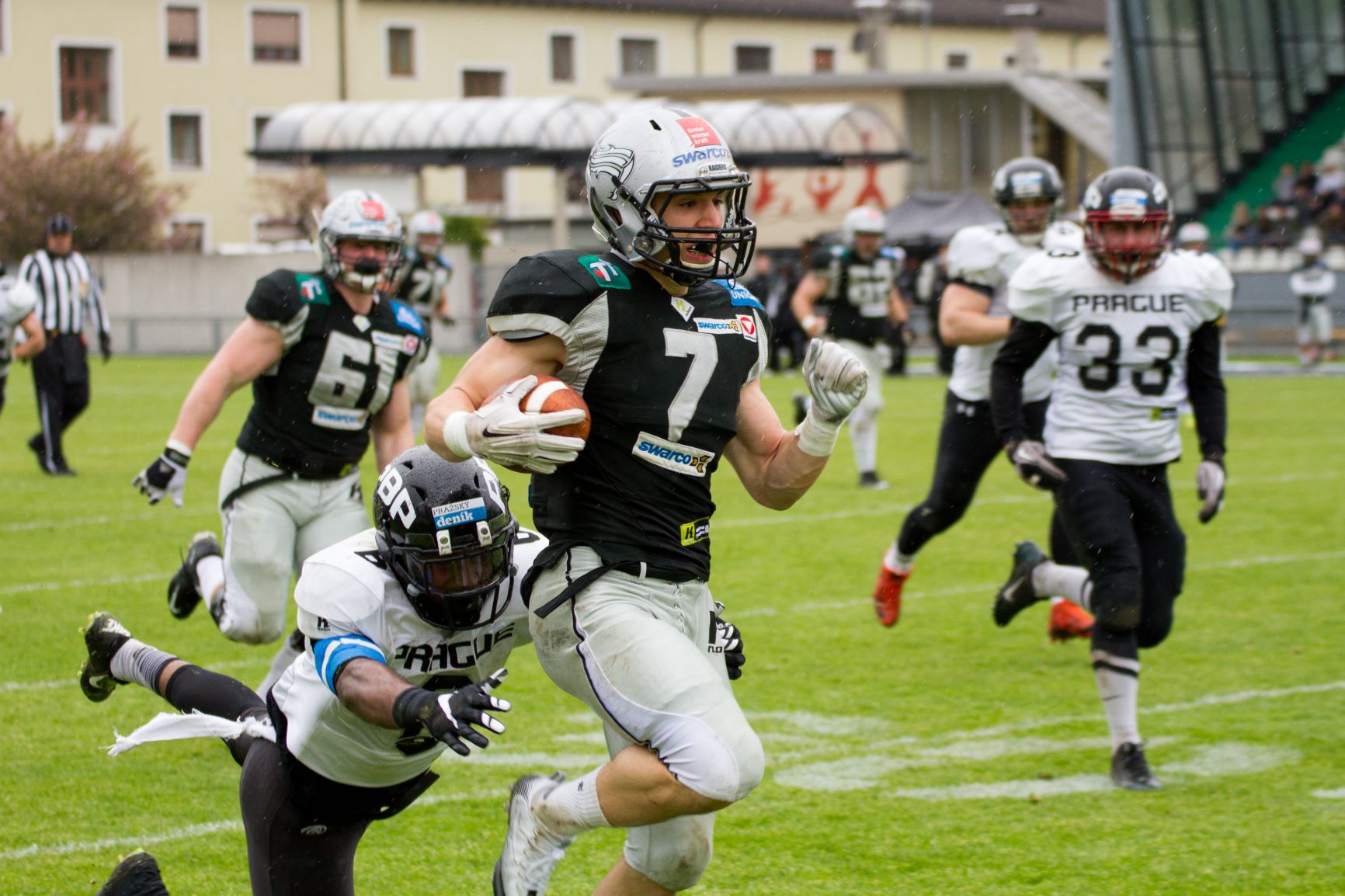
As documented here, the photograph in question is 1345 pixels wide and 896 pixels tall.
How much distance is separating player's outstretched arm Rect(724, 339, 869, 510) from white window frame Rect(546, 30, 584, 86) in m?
46.9

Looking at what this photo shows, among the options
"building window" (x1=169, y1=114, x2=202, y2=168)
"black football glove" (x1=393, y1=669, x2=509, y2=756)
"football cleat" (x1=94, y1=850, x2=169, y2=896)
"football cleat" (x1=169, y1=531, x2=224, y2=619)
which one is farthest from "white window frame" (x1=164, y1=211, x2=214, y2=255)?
"black football glove" (x1=393, y1=669, x2=509, y2=756)

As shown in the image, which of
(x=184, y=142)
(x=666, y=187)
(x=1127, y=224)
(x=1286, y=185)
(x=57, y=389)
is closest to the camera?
(x=666, y=187)

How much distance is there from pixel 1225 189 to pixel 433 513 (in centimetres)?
2674

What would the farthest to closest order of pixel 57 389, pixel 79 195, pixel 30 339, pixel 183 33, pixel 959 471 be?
1. pixel 183 33
2. pixel 79 195
3. pixel 57 389
4. pixel 30 339
5. pixel 959 471

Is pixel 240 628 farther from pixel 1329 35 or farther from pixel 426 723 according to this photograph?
pixel 1329 35

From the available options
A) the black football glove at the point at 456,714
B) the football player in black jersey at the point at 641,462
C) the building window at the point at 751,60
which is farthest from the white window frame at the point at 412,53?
the black football glove at the point at 456,714

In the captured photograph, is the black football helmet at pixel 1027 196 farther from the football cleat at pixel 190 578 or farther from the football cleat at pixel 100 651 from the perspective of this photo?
the football cleat at pixel 100 651

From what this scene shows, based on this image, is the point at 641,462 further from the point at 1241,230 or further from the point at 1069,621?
the point at 1241,230

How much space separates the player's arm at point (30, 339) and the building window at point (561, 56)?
39.0 metres

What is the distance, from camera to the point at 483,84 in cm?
4912

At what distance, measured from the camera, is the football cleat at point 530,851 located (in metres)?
3.69

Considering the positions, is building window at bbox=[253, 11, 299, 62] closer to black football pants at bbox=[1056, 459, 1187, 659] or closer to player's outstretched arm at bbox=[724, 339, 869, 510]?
black football pants at bbox=[1056, 459, 1187, 659]

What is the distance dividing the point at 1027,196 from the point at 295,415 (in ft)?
11.5

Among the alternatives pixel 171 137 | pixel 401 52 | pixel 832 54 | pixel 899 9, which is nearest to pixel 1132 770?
pixel 171 137
